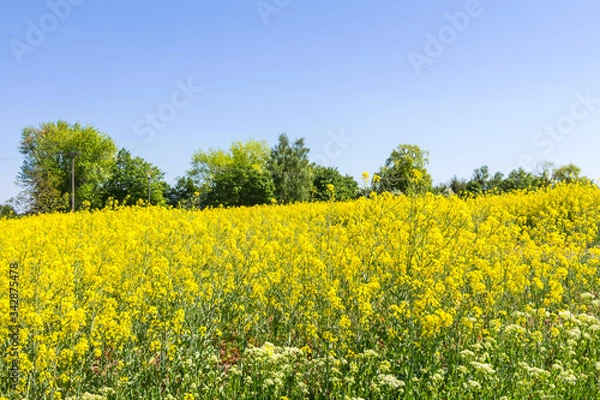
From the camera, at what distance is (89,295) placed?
414cm

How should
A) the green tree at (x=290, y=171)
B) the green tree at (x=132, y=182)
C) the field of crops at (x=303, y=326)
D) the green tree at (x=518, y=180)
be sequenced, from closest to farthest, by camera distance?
1. the field of crops at (x=303, y=326)
2. the green tree at (x=518, y=180)
3. the green tree at (x=290, y=171)
4. the green tree at (x=132, y=182)

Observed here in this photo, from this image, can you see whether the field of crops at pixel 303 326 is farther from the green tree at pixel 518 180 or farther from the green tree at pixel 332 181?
the green tree at pixel 332 181

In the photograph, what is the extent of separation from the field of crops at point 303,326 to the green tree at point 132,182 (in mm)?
40930

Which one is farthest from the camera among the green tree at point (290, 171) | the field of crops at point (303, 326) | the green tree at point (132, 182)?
the green tree at point (132, 182)

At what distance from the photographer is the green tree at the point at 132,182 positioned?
44.9 meters

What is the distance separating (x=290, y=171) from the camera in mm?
43500

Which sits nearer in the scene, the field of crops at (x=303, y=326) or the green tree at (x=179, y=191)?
the field of crops at (x=303, y=326)

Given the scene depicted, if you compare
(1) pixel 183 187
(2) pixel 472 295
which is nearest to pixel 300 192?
(1) pixel 183 187

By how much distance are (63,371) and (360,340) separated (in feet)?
8.33

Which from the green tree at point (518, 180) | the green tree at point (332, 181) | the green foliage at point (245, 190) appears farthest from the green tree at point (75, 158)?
the green tree at point (518, 180)

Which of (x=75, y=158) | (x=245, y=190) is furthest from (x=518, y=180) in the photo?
(x=75, y=158)

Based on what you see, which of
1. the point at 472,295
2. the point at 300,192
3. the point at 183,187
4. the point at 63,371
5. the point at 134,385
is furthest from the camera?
the point at 183,187

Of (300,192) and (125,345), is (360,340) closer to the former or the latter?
(125,345)

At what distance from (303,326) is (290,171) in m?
39.3
